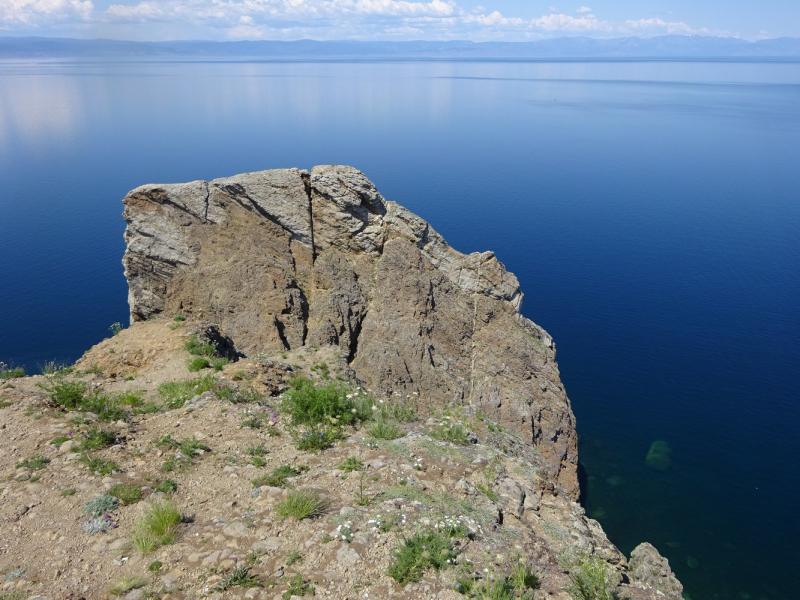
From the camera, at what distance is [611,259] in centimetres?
7244

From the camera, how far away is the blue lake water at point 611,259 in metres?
38.9

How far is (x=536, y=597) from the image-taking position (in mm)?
11789

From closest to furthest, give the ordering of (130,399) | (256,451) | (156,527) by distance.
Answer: (156,527)
(256,451)
(130,399)

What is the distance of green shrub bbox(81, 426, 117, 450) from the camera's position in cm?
1523

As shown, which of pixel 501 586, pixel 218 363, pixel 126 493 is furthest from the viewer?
pixel 218 363

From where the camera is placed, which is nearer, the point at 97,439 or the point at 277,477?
the point at 277,477

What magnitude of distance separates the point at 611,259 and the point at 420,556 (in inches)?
2640

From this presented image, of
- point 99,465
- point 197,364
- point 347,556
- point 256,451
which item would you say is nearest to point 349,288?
point 197,364

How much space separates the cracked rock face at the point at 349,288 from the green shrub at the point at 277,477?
1626 cm

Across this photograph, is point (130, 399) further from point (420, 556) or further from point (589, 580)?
point (589, 580)

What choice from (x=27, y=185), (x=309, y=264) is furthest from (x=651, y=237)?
(x=27, y=185)

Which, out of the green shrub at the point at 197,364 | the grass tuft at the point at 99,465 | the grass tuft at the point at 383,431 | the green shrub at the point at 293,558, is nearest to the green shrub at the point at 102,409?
the grass tuft at the point at 99,465

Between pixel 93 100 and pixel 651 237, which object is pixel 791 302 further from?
pixel 93 100

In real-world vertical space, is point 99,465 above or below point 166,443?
above
